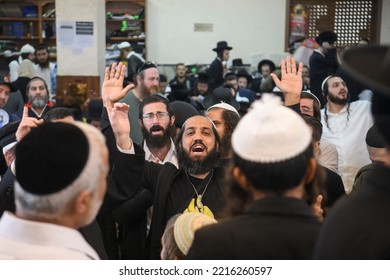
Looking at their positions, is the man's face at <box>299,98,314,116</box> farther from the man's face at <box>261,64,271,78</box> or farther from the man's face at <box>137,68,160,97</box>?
the man's face at <box>261,64,271,78</box>

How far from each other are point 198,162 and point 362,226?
1.77m

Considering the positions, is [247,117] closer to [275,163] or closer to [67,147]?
[275,163]

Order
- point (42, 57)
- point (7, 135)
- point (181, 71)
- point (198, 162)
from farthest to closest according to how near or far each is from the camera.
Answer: point (181, 71), point (42, 57), point (7, 135), point (198, 162)

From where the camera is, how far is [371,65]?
129 cm

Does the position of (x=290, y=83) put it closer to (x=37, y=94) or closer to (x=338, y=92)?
(x=338, y=92)

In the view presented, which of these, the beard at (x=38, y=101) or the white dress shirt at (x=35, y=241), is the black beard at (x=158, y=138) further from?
the white dress shirt at (x=35, y=241)

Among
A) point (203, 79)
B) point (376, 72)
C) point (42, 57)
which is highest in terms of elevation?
point (376, 72)

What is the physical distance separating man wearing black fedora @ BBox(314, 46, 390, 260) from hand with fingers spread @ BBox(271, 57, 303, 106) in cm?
183

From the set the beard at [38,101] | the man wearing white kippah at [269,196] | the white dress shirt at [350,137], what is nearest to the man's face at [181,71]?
the beard at [38,101]

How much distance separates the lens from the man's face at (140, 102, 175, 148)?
3760 millimetres

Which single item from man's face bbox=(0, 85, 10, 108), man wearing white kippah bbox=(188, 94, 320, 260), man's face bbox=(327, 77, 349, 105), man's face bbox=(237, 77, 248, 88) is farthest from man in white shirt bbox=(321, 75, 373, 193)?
man's face bbox=(237, 77, 248, 88)

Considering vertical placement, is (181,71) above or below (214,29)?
below

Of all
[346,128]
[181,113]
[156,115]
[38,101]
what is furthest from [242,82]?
[156,115]

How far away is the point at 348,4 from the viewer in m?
11.4
